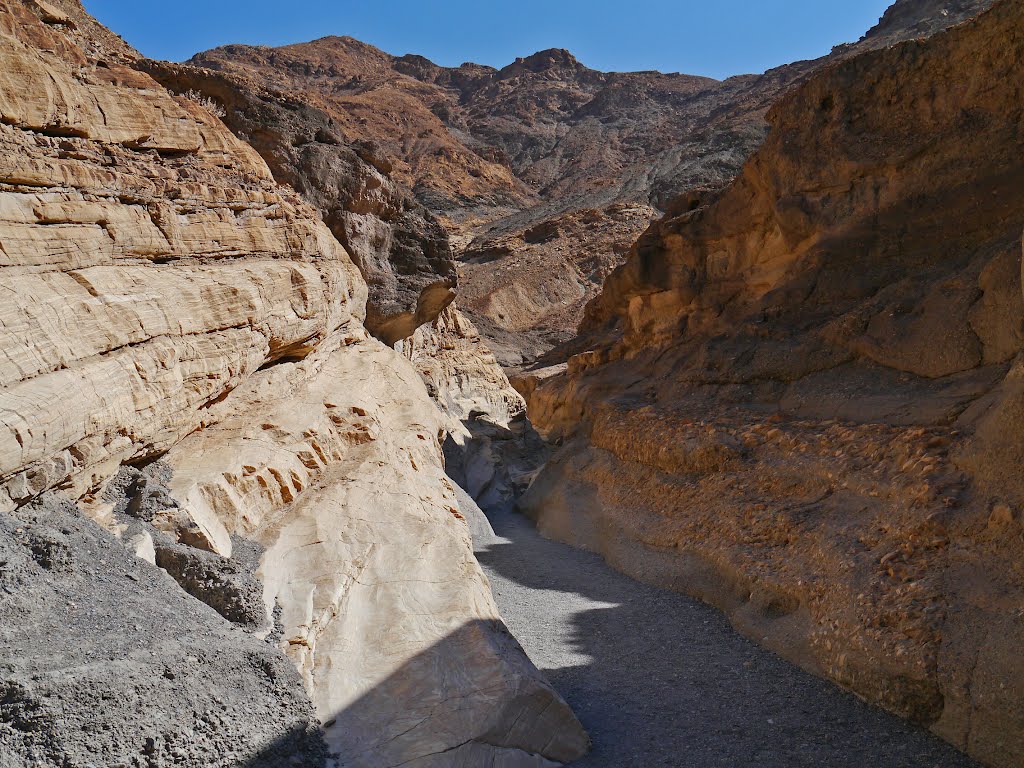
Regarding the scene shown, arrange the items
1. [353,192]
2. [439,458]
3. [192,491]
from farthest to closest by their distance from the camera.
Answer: [353,192] < [439,458] < [192,491]

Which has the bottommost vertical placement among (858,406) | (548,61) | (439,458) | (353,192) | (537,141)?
(858,406)

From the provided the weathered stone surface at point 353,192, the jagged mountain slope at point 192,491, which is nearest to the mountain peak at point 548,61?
the weathered stone surface at point 353,192

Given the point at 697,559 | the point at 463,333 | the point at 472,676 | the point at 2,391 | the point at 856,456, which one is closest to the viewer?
the point at 2,391

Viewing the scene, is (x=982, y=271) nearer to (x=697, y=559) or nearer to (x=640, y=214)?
(x=697, y=559)

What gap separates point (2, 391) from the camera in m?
4.22

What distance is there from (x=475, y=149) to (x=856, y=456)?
70.4m

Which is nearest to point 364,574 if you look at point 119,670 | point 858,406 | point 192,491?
point 192,491

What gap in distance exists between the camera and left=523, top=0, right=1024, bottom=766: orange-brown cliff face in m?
5.45

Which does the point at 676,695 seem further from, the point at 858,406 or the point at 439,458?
the point at 439,458

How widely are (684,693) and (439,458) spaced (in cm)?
553

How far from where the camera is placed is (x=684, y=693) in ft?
20.0

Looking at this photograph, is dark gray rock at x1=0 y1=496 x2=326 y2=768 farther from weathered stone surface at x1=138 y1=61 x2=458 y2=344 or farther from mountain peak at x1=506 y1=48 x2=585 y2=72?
mountain peak at x1=506 y1=48 x2=585 y2=72

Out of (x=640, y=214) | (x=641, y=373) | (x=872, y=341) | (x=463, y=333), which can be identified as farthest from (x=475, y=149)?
(x=872, y=341)

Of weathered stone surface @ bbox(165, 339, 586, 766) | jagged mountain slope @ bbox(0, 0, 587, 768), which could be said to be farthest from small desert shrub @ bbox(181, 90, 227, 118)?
weathered stone surface @ bbox(165, 339, 586, 766)
